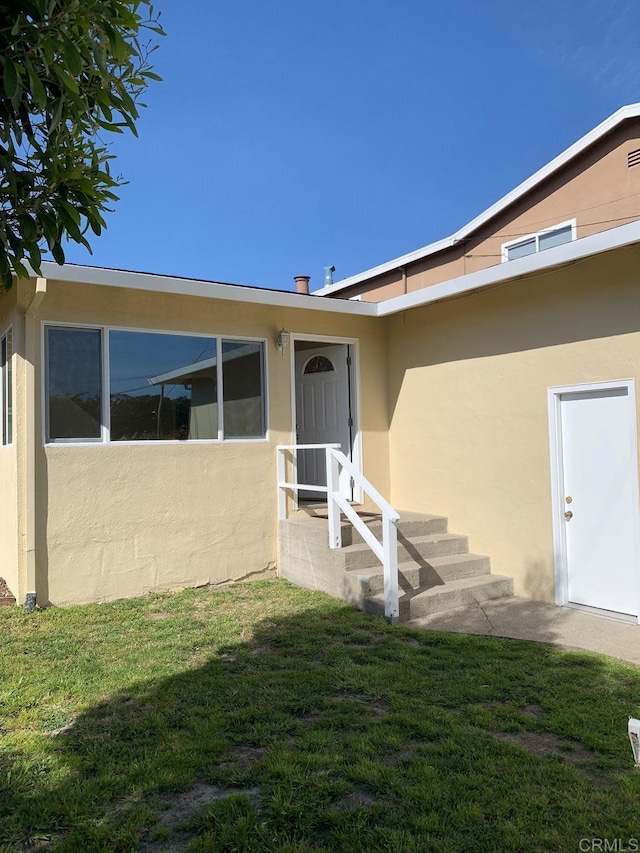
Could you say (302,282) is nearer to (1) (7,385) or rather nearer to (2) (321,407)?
(2) (321,407)

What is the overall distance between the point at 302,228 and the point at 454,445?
19333 millimetres

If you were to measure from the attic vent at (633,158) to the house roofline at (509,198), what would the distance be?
46 centimetres

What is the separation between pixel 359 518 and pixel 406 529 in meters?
1.05

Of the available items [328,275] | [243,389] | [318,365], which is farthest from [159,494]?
[328,275]

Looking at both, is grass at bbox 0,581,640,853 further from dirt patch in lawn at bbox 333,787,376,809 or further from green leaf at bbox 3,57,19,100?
green leaf at bbox 3,57,19,100

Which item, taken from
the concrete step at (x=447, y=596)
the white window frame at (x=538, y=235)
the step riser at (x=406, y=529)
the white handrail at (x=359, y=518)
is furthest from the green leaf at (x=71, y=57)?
the white window frame at (x=538, y=235)

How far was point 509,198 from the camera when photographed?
1074 cm

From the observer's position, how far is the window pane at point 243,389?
736cm

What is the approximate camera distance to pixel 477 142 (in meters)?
18.7

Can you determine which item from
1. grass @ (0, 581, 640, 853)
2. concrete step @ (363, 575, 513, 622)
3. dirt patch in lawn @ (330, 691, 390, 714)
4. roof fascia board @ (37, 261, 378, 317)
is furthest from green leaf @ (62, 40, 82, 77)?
concrete step @ (363, 575, 513, 622)

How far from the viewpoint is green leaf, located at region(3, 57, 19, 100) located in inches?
72.9

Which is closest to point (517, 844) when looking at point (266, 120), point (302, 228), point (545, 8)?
point (545, 8)

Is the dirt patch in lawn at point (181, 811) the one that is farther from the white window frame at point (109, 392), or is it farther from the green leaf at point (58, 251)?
the white window frame at point (109, 392)

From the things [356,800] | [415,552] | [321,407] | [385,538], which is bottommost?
[356,800]
